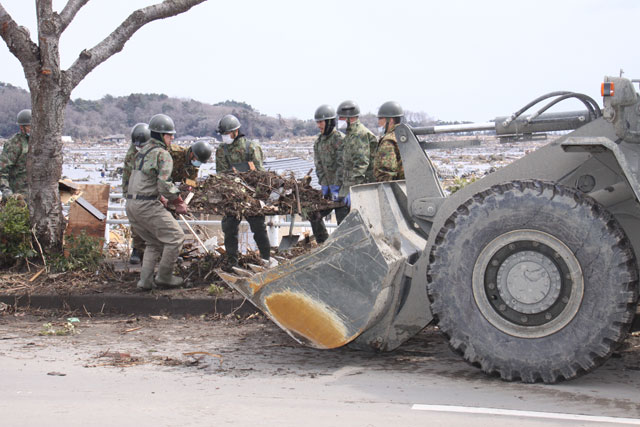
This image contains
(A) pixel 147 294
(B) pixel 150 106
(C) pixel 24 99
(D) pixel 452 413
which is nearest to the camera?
(D) pixel 452 413

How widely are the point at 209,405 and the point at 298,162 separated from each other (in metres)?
8.42

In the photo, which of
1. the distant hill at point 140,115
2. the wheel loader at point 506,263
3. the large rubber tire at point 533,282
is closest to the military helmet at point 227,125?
the wheel loader at point 506,263

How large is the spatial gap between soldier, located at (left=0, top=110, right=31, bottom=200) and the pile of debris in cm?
395

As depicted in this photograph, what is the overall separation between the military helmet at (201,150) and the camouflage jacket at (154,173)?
101 centimetres

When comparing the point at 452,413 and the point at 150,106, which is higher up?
the point at 150,106

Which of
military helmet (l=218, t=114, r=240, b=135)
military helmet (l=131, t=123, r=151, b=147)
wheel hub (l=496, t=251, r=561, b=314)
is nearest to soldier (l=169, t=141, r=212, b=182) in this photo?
military helmet (l=218, t=114, r=240, b=135)

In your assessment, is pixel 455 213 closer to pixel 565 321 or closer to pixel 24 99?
pixel 565 321

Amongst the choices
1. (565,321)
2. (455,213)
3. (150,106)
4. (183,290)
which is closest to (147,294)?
(183,290)

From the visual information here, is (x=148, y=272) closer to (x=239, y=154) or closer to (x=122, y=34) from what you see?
(x=239, y=154)

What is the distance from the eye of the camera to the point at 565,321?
4.70m

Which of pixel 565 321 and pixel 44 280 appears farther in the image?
pixel 44 280

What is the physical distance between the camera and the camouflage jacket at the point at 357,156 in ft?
30.9

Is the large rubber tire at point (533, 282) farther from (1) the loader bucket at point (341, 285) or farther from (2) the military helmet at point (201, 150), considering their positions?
(2) the military helmet at point (201, 150)

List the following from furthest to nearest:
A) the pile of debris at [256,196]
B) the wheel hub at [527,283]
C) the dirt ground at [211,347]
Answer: the pile of debris at [256,196], the dirt ground at [211,347], the wheel hub at [527,283]
